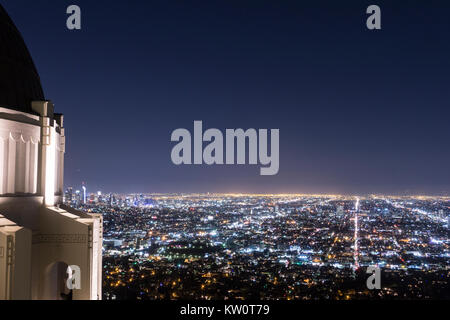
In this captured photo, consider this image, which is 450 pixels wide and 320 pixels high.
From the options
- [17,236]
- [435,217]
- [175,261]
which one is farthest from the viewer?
[435,217]

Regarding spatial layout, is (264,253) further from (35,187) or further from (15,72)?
(15,72)

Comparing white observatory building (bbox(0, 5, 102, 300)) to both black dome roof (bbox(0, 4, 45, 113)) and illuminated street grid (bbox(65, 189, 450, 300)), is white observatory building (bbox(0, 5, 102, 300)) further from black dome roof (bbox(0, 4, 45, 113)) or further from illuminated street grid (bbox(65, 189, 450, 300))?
illuminated street grid (bbox(65, 189, 450, 300))

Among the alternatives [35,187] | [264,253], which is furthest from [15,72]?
[264,253]

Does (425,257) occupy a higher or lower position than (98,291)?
lower

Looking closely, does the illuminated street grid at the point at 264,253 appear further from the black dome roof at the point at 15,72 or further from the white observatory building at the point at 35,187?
the black dome roof at the point at 15,72

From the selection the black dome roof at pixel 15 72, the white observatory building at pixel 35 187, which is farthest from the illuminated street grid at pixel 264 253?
the black dome roof at pixel 15 72

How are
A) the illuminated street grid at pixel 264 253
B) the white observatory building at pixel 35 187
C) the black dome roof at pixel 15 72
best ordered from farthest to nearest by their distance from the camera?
the illuminated street grid at pixel 264 253 < the black dome roof at pixel 15 72 < the white observatory building at pixel 35 187
